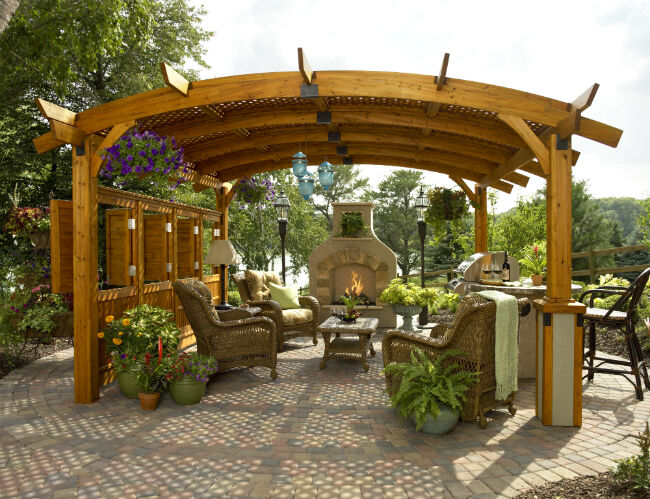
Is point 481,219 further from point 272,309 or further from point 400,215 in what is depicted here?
point 400,215

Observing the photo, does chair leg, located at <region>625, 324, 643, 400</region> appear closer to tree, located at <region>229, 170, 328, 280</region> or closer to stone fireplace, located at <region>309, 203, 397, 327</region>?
stone fireplace, located at <region>309, 203, 397, 327</region>

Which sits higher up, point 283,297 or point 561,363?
point 283,297

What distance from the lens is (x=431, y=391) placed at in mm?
3496

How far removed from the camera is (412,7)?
4.38 metres

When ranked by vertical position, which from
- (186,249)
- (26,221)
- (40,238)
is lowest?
(186,249)

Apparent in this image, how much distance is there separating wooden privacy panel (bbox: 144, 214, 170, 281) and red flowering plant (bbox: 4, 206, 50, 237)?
1875 mm

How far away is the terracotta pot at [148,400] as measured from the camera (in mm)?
4051

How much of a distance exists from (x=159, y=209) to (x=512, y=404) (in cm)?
471

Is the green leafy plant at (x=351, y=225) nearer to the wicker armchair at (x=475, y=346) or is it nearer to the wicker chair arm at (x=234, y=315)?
the wicker chair arm at (x=234, y=315)

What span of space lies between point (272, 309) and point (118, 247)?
85.7 inches

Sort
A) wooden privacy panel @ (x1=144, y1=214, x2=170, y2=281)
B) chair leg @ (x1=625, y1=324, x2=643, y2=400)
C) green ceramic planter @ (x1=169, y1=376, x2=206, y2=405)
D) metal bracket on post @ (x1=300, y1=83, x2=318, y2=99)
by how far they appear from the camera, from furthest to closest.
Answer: wooden privacy panel @ (x1=144, y1=214, x2=170, y2=281) < chair leg @ (x1=625, y1=324, x2=643, y2=400) < green ceramic planter @ (x1=169, y1=376, x2=206, y2=405) < metal bracket on post @ (x1=300, y1=83, x2=318, y2=99)

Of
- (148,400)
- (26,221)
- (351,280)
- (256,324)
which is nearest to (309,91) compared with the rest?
(256,324)

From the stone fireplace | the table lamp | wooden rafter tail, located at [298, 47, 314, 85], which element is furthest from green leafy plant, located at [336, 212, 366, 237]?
wooden rafter tail, located at [298, 47, 314, 85]

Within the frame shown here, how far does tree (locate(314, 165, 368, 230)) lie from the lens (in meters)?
23.0
